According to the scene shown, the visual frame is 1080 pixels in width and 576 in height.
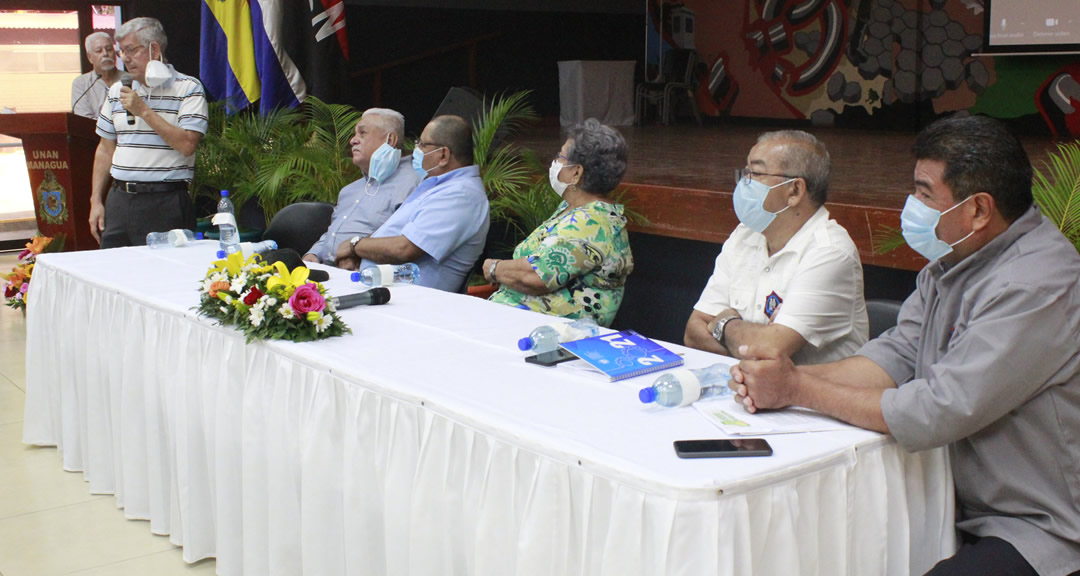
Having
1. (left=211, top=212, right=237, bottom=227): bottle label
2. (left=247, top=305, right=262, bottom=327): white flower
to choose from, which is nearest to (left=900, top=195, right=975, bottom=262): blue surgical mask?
(left=247, top=305, right=262, bottom=327): white flower

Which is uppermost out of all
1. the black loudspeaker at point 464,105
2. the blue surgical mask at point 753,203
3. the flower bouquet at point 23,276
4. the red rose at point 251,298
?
the black loudspeaker at point 464,105

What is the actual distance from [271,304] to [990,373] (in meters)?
1.61

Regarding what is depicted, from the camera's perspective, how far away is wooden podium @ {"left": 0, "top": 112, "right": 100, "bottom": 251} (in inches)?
261

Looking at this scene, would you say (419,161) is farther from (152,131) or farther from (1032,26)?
(1032,26)

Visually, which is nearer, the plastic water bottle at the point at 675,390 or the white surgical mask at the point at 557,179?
the plastic water bottle at the point at 675,390

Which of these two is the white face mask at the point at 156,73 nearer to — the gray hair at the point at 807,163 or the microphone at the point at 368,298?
the microphone at the point at 368,298

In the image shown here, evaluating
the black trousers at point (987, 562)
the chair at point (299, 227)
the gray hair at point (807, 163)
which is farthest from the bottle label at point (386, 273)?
the black trousers at point (987, 562)

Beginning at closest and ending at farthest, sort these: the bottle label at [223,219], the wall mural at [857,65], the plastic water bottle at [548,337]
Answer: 1. the plastic water bottle at [548,337]
2. the bottle label at [223,219]
3. the wall mural at [857,65]

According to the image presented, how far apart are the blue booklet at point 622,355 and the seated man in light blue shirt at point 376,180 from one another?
7.07ft

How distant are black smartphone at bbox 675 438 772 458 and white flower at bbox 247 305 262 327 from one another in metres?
1.21

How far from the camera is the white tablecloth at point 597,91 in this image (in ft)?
33.8

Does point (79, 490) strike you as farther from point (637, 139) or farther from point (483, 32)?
point (483, 32)

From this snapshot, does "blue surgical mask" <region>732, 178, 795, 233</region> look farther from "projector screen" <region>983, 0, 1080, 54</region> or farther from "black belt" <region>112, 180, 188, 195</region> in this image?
"projector screen" <region>983, 0, 1080, 54</region>

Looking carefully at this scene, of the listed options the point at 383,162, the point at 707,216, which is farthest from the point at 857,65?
the point at 383,162
